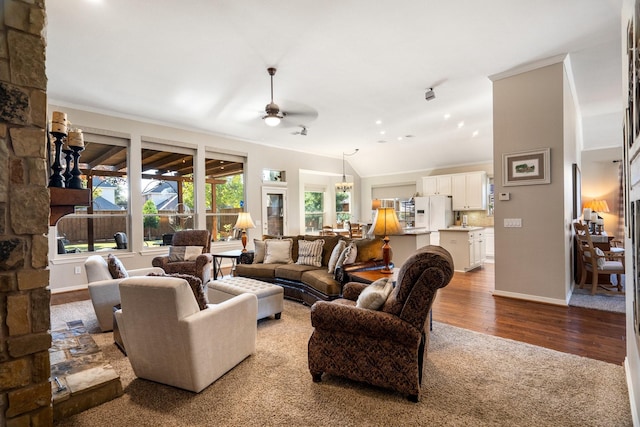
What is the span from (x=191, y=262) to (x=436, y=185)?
22.6 ft

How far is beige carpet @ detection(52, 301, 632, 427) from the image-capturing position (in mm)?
1876

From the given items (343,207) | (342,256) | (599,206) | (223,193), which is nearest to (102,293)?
(342,256)

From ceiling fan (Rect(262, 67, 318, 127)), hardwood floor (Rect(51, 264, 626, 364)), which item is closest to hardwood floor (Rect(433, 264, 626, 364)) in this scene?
hardwood floor (Rect(51, 264, 626, 364))

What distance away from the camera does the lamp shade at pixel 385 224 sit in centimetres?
338

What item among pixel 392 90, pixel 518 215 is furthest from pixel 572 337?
pixel 392 90

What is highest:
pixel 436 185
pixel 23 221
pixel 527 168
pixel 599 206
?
pixel 436 185

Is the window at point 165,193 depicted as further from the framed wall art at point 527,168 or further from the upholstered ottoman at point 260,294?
the framed wall art at point 527,168

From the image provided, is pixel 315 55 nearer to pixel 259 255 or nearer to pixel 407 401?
pixel 259 255

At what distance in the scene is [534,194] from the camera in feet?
13.8

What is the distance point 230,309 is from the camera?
2.43 m

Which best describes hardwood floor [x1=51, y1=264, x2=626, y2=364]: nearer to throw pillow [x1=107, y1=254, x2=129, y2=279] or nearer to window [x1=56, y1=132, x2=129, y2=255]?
window [x1=56, y1=132, x2=129, y2=255]

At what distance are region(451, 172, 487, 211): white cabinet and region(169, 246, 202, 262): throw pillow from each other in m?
6.72

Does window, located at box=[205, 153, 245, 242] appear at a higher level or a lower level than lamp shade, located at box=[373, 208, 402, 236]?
higher

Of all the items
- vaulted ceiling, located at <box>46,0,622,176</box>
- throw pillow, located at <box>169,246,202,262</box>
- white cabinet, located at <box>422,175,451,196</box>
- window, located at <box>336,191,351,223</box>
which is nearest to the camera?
vaulted ceiling, located at <box>46,0,622,176</box>
